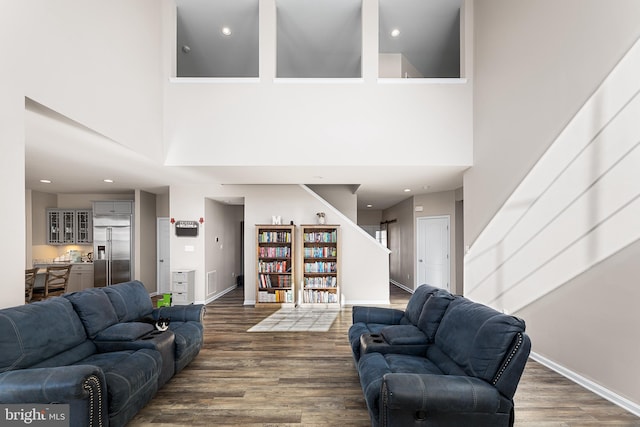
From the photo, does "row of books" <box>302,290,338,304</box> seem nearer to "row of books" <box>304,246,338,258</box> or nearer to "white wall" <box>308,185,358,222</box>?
"row of books" <box>304,246,338,258</box>

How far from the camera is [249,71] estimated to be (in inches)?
283

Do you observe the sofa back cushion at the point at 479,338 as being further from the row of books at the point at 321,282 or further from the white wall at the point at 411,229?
the white wall at the point at 411,229

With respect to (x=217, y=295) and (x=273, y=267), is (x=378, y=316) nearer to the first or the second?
(x=273, y=267)

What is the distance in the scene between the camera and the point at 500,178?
165 inches

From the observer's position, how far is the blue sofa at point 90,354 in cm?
189

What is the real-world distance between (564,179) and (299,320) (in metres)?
4.27

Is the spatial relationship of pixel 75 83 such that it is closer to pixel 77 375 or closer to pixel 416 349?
pixel 77 375

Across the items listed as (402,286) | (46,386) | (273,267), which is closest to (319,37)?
(273,267)

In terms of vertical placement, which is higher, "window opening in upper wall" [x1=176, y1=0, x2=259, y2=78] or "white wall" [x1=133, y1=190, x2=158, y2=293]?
"window opening in upper wall" [x1=176, y1=0, x2=259, y2=78]

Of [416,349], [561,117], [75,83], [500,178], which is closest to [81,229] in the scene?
[75,83]

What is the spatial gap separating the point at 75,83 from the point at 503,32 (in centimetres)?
511

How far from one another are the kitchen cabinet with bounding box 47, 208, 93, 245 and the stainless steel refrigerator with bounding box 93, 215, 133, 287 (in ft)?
2.58

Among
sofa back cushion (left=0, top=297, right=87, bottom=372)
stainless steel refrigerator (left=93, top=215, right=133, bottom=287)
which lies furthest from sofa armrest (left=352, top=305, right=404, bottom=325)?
stainless steel refrigerator (left=93, top=215, right=133, bottom=287)

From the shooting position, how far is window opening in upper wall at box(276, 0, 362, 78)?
523 cm
